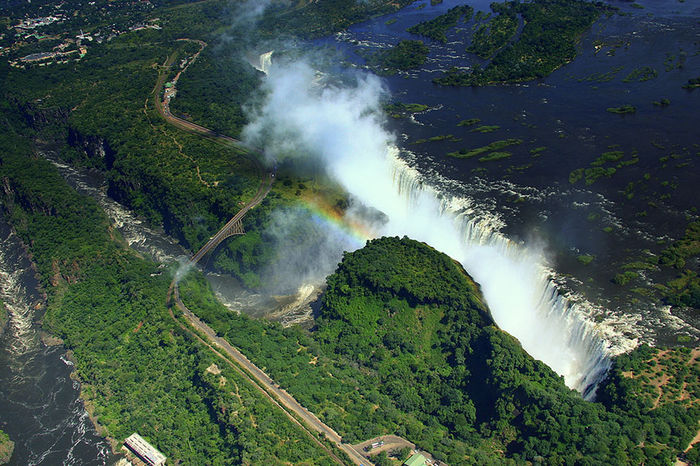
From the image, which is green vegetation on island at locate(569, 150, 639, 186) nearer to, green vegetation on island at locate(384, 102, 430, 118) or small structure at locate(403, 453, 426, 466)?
green vegetation on island at locate(384, 102, 430, 118)

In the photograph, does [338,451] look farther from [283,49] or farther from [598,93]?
[283,49]

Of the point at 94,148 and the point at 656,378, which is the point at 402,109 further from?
the point at 656,378

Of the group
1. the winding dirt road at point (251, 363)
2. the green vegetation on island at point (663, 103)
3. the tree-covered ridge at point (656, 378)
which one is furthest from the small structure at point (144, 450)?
the green vegetation on island at point (663, 103)

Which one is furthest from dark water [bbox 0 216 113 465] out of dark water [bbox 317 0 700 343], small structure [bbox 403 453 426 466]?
dark water [bbox 317 0 700 343]

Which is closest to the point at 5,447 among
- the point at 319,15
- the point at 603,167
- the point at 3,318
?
the point at 3,318

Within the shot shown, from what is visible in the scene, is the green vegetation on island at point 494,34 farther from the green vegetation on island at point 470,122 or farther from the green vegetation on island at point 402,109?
the green vegetation on island at point 470,122

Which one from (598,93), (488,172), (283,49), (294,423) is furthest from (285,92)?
(294,423)
